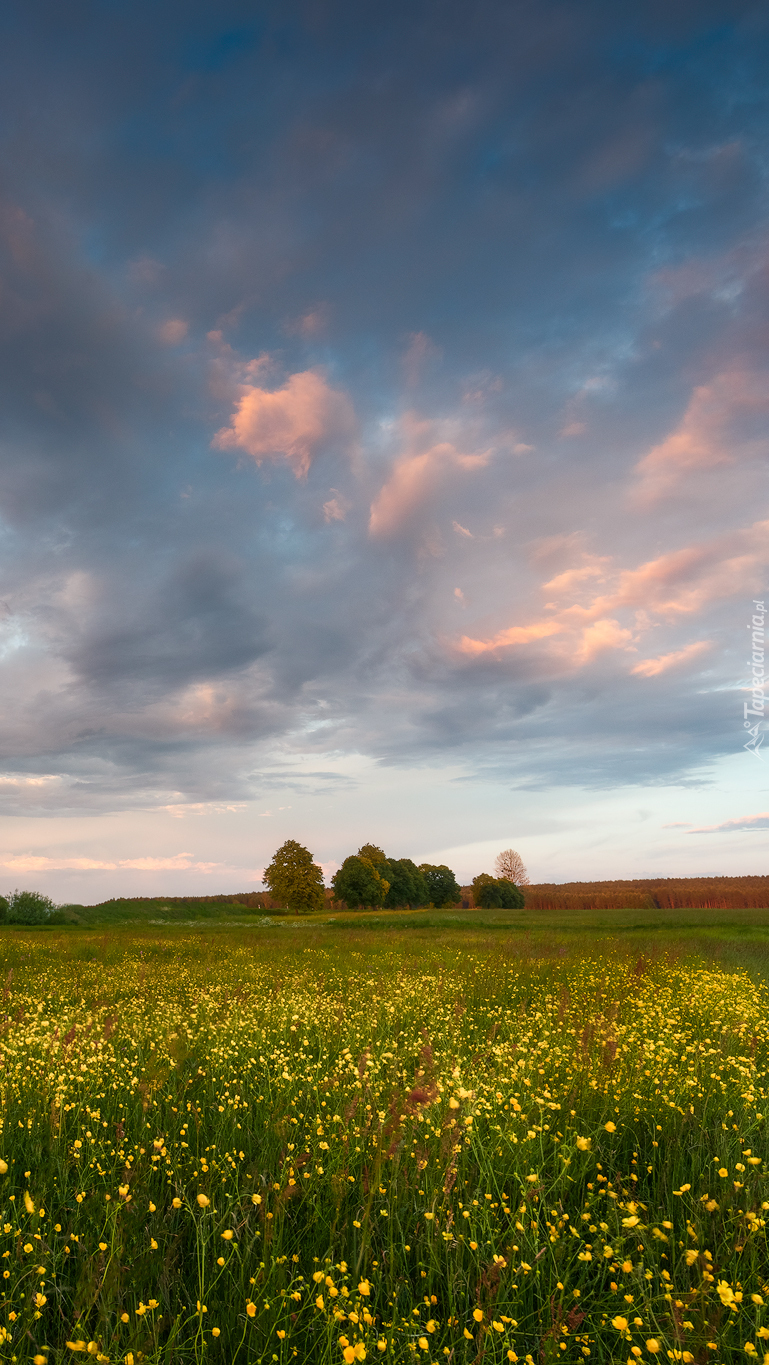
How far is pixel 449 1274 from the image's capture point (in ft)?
11.0

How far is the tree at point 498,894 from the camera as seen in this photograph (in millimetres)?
98125

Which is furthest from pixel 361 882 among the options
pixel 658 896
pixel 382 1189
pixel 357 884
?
pixel 382 1189

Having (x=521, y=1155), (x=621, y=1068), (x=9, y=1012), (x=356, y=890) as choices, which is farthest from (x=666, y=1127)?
(x=356, y=890)

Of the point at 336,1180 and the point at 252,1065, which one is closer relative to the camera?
the point at 336,1180

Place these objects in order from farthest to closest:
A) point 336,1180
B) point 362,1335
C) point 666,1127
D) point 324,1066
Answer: point 324,1066
point 666,1127
point 336,1180
point 362,1335

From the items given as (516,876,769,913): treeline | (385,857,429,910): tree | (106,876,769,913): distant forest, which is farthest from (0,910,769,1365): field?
(385,857,429,910): tree

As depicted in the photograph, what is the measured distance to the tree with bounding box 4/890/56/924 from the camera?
48281 mm

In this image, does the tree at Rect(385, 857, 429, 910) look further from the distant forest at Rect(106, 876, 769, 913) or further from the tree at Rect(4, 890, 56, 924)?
the tree at Rect(4, 890, 56, 924)

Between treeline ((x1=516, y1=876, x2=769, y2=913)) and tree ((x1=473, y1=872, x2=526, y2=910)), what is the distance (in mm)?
2086

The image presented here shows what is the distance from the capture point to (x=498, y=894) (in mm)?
98312

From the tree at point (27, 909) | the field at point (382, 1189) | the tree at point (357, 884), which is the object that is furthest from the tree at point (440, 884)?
the field at point (382, 1189)

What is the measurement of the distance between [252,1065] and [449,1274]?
156 inches

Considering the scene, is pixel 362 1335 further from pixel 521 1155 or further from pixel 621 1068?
pixel 621 1068

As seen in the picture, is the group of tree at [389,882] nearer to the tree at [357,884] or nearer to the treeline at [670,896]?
the tree at [357,884]
